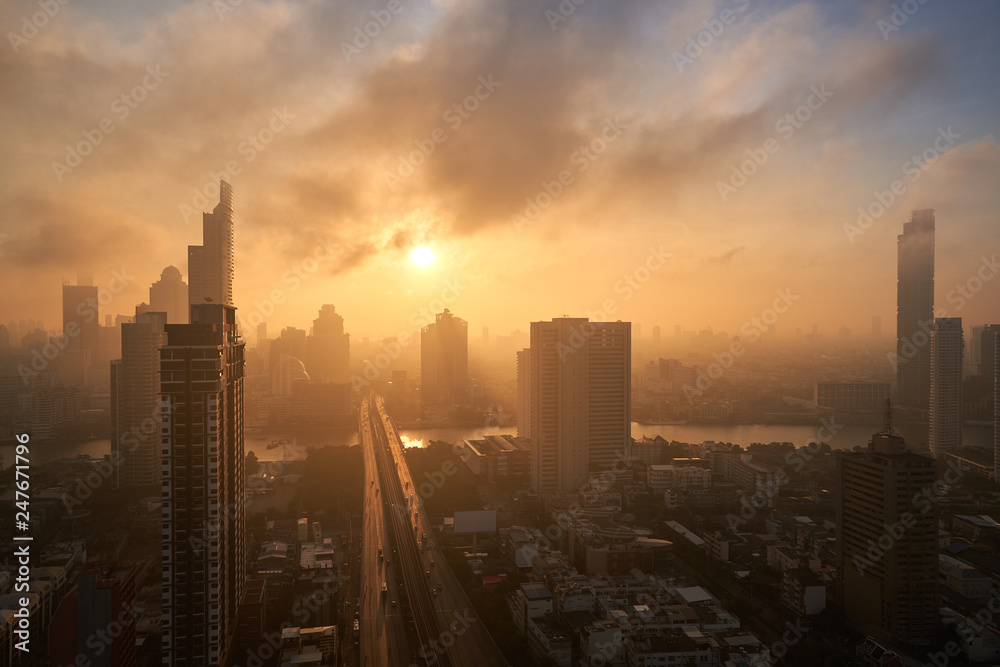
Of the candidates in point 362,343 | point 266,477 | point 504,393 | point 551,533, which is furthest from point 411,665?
point 362,343

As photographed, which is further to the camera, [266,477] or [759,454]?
[759,454]

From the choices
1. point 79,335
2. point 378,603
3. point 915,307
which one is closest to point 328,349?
point 79,335

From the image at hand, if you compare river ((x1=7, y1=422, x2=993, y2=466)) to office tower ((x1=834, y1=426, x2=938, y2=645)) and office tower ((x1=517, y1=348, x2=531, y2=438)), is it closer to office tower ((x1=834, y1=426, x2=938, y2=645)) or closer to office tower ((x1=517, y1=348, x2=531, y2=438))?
office tower ((x1=517, y1=348, x2=531, y2=438))

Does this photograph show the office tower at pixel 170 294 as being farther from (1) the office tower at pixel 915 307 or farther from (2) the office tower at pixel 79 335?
(1) the office tower at pixel 915 307

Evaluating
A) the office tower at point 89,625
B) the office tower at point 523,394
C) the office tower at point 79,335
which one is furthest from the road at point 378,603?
the office tower at point 79,335

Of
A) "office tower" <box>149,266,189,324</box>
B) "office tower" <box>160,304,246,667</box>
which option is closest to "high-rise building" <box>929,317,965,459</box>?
"office tower" <box>160,304,246,667</box>

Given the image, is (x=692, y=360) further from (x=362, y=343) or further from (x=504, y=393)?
(x=362, y=343)

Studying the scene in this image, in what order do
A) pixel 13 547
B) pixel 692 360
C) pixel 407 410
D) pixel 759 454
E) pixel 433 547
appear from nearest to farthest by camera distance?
pixel 13 547 → pixel 433 547 → pixel 759 454 → pixel 407 410 → pixel 692 360
